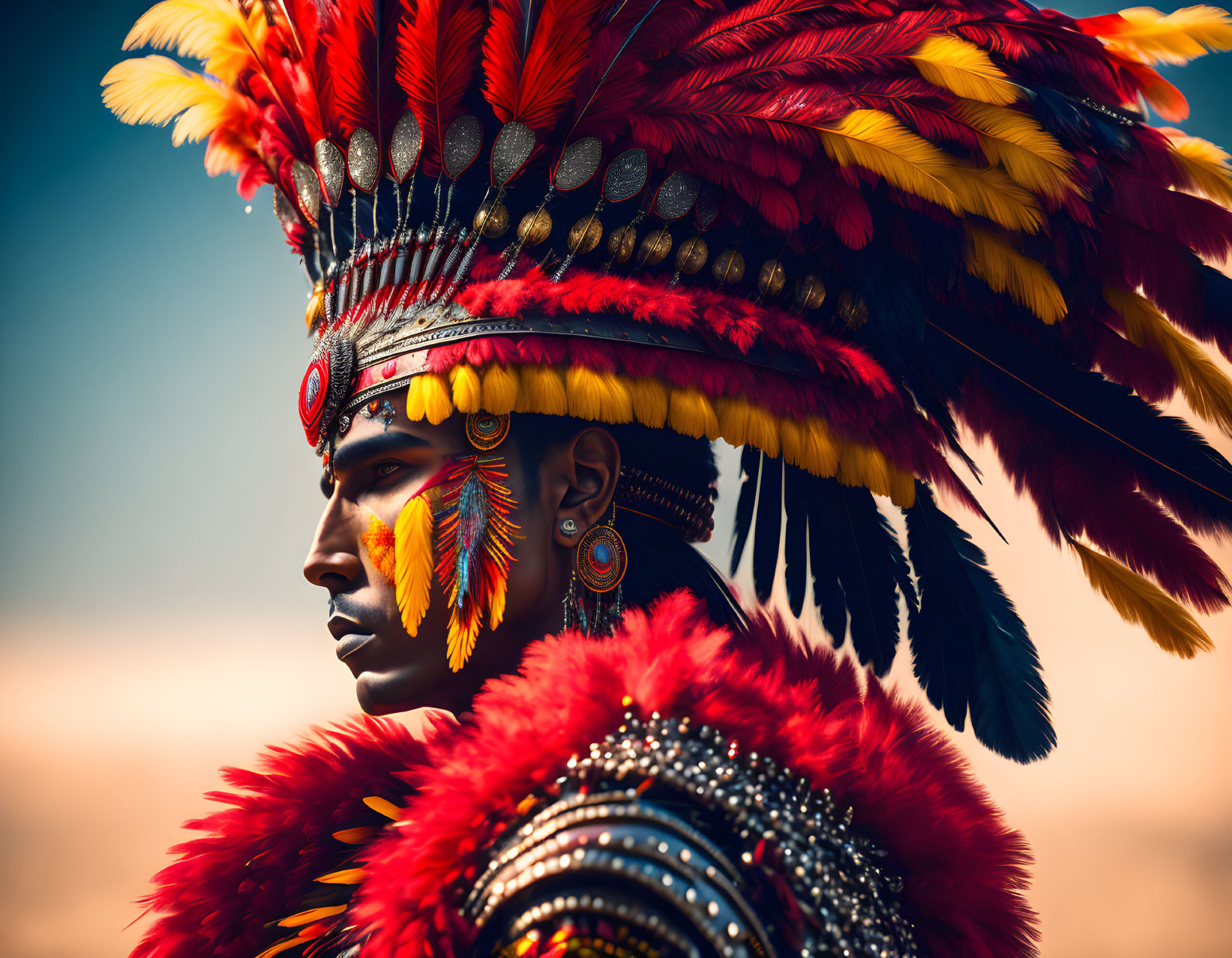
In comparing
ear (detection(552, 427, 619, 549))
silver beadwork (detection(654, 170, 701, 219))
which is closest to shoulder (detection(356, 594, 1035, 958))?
ear (detection(552, 427, 619, 549))

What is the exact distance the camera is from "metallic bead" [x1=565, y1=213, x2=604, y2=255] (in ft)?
6.00

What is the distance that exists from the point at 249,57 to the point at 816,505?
167 centimetres

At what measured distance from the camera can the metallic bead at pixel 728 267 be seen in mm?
1862

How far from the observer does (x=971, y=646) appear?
80.4 inches

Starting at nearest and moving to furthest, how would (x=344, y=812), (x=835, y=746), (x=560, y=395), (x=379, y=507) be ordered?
1. (x=835, y=746)
2. (x=560, y=395)
3. (x=379, y=507)
4. (x=344, y=812)

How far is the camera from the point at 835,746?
1473 millimetres

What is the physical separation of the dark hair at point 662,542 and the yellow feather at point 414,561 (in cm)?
35

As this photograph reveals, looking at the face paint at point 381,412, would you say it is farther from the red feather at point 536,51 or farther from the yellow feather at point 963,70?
the yellow feather at point 963,70

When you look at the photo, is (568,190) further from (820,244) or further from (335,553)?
(335,553)

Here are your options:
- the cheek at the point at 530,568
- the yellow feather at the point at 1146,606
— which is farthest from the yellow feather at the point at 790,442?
the yellow feather at the point at 1146,606

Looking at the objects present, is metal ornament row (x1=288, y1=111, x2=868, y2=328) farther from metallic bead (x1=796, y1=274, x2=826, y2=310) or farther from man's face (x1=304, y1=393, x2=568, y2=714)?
man's face (x1=304, y1=393, x2=568, y2=714)

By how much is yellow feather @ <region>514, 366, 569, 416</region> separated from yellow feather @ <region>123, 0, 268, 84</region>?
3.39 ft

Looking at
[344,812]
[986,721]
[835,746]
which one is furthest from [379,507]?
[986,721]

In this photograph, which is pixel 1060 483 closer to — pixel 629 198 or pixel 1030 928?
pixel 1030 928
